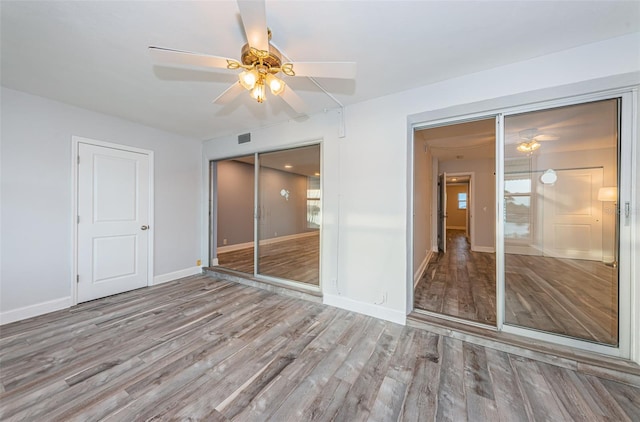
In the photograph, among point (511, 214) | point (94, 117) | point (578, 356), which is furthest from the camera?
point (94, 117)

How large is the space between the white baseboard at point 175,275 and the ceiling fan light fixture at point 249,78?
11.9 ft

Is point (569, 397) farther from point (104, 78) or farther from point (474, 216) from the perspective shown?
point (474, 216)

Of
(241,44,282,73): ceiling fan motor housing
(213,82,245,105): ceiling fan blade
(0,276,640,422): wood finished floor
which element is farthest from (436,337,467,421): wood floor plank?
(213,82,245,105): ceiling fan blade

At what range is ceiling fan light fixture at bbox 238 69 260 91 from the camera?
1.58 m

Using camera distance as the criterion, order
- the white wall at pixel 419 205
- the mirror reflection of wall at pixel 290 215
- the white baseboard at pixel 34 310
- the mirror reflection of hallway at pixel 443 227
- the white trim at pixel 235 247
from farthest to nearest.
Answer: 1. the white trim at pixel 235 247
2. the mirror reflection of wall at pixel 290 215
3. the white wall at pixel 419 205
4. the mirror reflection of hallway at pixel 443 227
5. the white baseboard at pixel 34 310

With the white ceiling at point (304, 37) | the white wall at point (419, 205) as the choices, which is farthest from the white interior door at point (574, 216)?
the white wall at point (419, 205)

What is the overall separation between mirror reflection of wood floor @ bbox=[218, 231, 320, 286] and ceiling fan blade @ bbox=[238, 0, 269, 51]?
7.72 ft

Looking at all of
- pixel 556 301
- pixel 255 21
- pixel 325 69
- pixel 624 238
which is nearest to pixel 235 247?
pixel 325 69

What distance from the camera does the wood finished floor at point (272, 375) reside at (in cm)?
147

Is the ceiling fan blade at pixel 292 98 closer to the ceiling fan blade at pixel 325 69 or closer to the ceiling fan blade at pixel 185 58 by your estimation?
the ceiling fan blade at pixel 325 69

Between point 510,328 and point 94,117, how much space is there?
5.47m

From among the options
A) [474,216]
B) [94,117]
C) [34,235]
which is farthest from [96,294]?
[474,216]

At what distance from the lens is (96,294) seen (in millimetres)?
3215

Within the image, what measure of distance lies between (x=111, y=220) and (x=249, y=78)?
10.6ft
